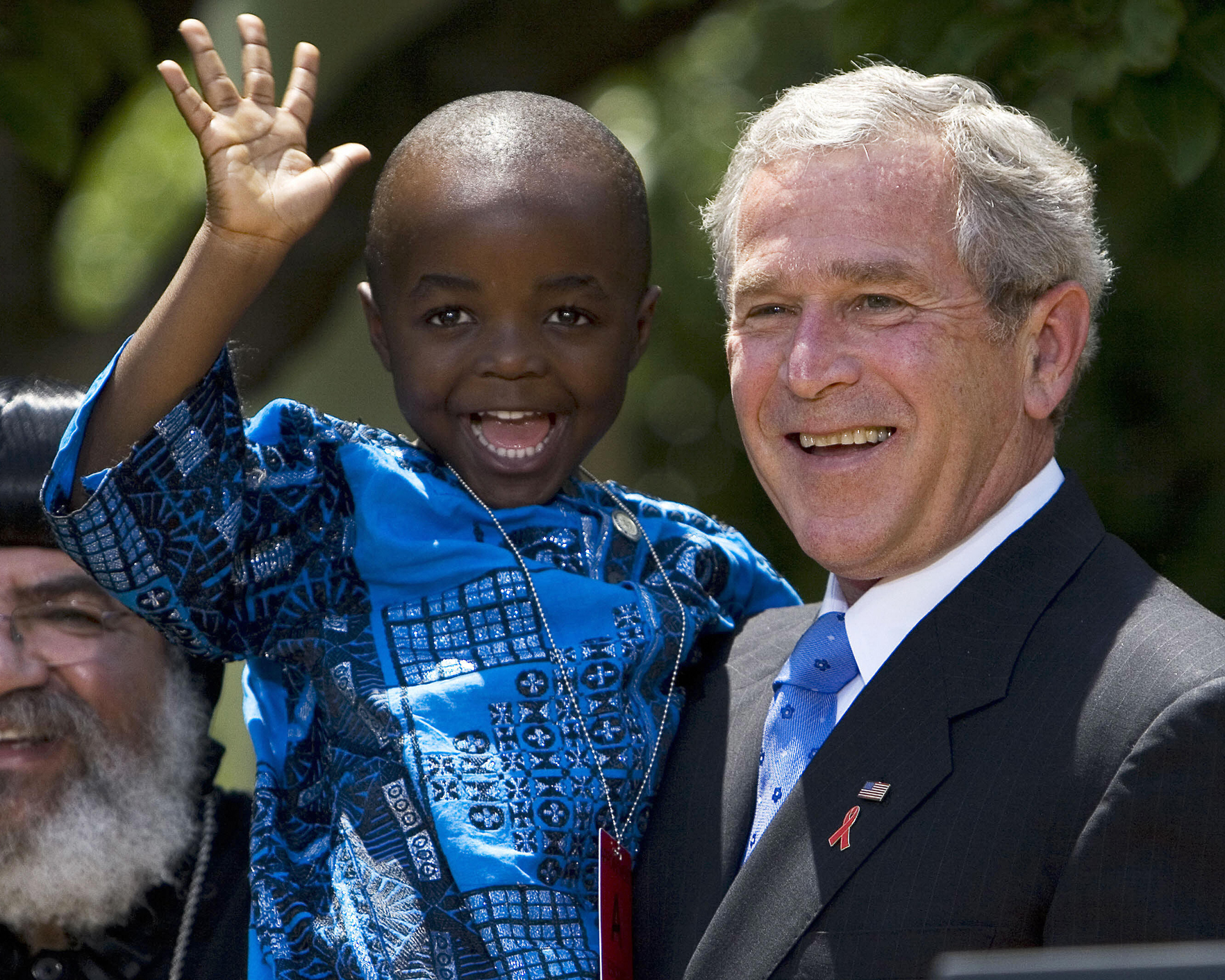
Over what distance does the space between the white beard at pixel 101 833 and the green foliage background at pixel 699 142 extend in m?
Answer: 1.32

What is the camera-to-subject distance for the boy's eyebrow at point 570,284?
2.65 metres

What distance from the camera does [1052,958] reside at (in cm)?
103

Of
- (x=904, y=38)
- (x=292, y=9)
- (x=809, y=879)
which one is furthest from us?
(x=292, y=9)

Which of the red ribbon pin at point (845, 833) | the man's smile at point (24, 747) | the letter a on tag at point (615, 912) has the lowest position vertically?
the letter a on tag at point (615, 912)

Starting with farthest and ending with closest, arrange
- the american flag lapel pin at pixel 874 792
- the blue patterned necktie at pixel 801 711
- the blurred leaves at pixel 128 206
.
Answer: the blurred leaves at pixel 128 206, the blue patterned necktie at pixel 801 711, the american flag lapel pin at pixel 874 792

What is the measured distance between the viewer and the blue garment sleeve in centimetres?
230

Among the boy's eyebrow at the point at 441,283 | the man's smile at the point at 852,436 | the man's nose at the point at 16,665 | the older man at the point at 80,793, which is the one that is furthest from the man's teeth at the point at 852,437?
the man's nose at the point at 16,665

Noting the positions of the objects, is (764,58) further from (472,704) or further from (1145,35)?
(472,704)

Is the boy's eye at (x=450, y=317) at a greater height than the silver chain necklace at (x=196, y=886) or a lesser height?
greater

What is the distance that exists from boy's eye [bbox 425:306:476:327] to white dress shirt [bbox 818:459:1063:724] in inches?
32.9

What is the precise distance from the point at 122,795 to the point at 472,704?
0.90 meters

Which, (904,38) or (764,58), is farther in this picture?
(764,58)

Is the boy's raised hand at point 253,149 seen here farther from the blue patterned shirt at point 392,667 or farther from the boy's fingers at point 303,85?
the blue patterned shirt at point 392,667

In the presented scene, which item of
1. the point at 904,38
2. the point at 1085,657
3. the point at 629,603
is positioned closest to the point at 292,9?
the point at 904,38
